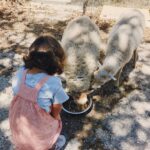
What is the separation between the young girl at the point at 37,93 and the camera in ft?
10.2

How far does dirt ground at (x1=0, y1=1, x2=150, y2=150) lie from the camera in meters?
4.76

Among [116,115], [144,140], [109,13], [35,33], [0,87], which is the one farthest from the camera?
[109,13]

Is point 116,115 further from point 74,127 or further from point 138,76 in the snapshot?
point 138,76

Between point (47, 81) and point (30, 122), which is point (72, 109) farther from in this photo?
point (47, 81)

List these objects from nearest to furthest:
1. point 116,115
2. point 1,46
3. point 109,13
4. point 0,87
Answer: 1. point 116,115
2. point 0,87
3. point 1,46
4. point 109,13

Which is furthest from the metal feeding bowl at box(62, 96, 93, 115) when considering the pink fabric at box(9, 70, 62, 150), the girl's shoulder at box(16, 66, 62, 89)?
the girl's shoulder at box(16, 66, 62, 89)

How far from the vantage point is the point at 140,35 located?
576 centimetres

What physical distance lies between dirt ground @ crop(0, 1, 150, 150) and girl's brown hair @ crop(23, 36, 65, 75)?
1832 mm

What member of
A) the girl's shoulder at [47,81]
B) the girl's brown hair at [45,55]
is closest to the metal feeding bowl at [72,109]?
the girl's shoulder at [47,81]

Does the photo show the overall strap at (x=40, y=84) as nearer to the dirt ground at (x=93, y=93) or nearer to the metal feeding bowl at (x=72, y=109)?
the dirt ground at (x=93, y=93)

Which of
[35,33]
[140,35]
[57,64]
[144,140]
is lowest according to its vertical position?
[144,140]

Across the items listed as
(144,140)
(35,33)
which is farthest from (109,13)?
(144,140)

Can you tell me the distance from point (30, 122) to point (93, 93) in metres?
2.34

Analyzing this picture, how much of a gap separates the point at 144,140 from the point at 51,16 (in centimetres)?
441
